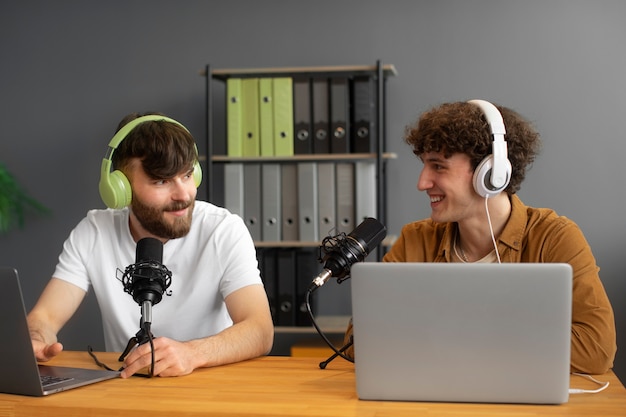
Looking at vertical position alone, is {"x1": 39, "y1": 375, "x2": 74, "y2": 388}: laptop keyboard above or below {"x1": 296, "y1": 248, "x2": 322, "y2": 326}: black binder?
above

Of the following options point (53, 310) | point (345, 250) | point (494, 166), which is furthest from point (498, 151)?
point (53, 310)

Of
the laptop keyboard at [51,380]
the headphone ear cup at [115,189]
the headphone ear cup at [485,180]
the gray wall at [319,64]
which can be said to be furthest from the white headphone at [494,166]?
the gray wall at [319,64]

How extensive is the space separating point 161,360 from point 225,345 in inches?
7.5

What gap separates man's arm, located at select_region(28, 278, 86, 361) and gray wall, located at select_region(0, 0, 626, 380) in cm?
189

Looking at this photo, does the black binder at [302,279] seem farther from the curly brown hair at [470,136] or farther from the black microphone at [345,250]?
the black microphone at [345,250]

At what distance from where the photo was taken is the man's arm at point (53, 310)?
2039 millimetres

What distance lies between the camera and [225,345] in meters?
1.79

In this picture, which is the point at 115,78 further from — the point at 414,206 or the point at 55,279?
the point at 55,279

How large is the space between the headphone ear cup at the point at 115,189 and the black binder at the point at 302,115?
1530 mm

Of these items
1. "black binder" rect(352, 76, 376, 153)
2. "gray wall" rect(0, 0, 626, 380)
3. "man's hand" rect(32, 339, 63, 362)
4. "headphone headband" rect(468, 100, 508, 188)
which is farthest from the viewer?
"gray wall" rect(0, 0, 626, 380)

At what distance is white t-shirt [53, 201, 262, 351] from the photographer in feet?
7.14

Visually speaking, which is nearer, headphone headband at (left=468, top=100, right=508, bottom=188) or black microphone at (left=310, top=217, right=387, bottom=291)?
black microphone at (left=310, top=217, right=387, bottom=291)

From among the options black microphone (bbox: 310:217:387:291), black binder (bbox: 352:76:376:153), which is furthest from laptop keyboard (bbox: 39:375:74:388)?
black binder (bbox: 352:76:376:153)

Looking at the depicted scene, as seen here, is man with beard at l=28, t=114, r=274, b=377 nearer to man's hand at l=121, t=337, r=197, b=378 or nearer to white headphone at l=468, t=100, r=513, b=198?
man's hand at l=121, t=337, r=197, b=378
